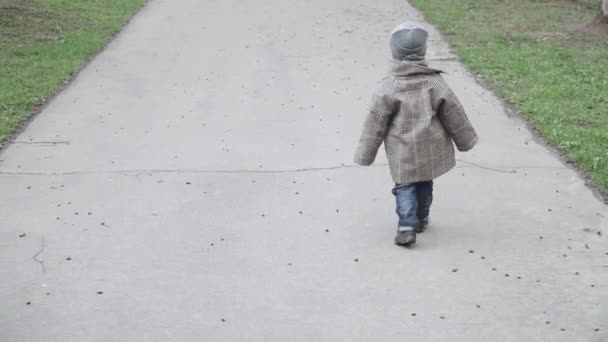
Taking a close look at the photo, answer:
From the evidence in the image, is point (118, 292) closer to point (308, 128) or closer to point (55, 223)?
point (55, 223)

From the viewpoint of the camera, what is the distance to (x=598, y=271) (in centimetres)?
516

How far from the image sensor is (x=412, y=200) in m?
5.57

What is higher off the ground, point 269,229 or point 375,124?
point 375,124

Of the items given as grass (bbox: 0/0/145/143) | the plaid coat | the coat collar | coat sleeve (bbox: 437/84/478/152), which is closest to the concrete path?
grass (bbox: 0/0/145/143)

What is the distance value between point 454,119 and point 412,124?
0.26 m

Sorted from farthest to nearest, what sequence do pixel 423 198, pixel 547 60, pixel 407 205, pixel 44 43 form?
1. pixel 44 43
2. pixel 547 60
3. pixel 423 198
4. pixel 407 205

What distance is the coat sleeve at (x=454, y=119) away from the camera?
17.7ft

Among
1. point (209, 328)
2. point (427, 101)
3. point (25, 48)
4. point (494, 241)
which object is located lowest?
point (25, 48)

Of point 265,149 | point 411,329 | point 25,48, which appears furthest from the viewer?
point 25,48

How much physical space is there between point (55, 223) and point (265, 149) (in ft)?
7.30

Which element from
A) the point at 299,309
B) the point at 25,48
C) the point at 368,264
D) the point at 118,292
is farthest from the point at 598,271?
the point at 25,48

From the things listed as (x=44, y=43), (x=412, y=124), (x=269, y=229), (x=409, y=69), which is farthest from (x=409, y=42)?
(x=44, y=43)

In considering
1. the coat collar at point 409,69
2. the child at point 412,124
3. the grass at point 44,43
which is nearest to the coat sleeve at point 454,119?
the child at point 412,124

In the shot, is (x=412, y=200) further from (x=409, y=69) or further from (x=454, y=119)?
(x=409, y=69)
